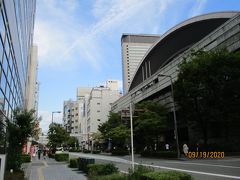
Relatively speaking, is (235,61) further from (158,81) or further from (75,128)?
(75,128)

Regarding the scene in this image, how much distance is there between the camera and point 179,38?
5947cm

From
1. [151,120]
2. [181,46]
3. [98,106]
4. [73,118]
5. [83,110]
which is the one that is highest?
[181,46]

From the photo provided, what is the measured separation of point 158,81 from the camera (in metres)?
52.7

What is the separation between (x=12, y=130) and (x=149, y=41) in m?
137

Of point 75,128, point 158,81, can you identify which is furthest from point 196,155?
point 75,128

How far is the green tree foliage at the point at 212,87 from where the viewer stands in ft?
100

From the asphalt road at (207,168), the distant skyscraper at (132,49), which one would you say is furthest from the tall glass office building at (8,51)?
the distant skyscraper at (132,49)

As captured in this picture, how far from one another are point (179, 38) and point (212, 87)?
29.9 metres

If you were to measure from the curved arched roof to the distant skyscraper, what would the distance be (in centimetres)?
7916

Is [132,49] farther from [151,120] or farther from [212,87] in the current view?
[212,87]

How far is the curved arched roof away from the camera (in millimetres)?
49344

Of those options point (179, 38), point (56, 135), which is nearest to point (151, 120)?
point (56, 135)

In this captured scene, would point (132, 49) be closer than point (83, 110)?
No
